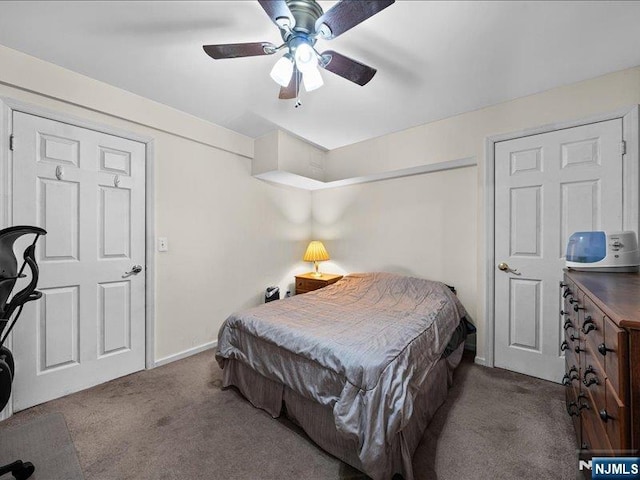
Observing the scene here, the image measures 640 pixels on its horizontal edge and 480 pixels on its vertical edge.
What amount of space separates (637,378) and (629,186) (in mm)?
2006

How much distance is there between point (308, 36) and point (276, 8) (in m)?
0.29

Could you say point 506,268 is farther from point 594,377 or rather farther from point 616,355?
point 616,355

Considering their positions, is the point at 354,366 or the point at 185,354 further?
the point at 185,354

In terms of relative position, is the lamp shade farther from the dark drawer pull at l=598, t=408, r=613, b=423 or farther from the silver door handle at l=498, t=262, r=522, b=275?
the dark drawer pull at l=598, t=408, r=613, b=423

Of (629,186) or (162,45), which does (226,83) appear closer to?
(162,45)

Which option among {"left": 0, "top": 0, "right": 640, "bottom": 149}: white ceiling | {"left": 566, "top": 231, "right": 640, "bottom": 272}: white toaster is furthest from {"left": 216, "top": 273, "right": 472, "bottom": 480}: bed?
{"left": 0, "top": 0, "right": 640, "bottom": 149}: white ceiling

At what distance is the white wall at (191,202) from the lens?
202 cm

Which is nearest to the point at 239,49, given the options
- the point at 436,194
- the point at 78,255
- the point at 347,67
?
the point at 347,67

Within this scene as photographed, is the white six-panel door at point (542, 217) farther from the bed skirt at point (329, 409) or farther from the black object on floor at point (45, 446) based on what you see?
the black object on floor at point (45, 446)

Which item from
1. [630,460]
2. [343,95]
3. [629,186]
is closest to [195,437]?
[630,460]

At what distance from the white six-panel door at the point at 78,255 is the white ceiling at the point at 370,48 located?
63cm

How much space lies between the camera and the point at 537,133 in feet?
7.63

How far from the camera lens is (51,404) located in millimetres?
1944

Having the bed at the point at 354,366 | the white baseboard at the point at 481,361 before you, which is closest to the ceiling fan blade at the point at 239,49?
the bed at the point at 354,366
